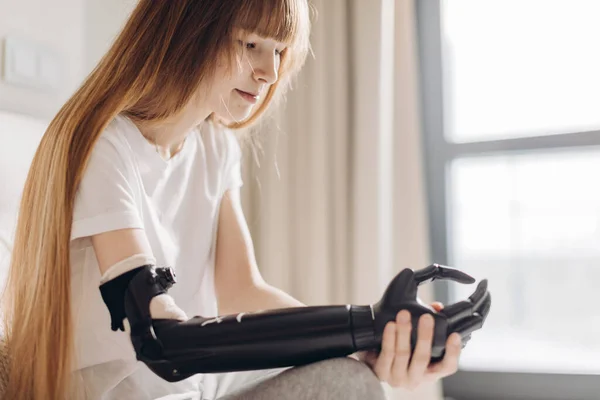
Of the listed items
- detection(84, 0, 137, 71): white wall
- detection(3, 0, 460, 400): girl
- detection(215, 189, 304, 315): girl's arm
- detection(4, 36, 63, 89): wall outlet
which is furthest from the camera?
detection(84, 0, 137, 71): white wall

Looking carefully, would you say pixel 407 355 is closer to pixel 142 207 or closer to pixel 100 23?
pixel 142 207

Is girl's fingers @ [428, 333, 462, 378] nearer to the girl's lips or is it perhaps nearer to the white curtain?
the girl's lips

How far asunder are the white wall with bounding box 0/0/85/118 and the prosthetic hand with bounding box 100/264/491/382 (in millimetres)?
962

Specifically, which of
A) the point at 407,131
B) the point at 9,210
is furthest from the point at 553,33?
the point at 9,210

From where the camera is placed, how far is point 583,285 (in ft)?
6.33

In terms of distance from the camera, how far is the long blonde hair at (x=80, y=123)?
34.7 inches

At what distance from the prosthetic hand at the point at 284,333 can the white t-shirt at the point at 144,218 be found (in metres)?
0.19

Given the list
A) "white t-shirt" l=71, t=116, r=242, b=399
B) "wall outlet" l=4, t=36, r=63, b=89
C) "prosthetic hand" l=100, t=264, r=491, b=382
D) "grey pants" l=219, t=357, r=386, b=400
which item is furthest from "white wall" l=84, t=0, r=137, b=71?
"grey pants" l=219, t=357, r=386, b=400

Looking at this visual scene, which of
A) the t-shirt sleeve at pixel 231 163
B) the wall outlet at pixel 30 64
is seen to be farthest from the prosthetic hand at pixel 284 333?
the wall outlet at pixel 30 64

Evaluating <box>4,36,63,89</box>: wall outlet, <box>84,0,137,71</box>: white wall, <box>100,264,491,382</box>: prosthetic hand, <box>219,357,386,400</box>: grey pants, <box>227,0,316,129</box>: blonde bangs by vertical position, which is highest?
<box>84,0,137,71</box>: white wall

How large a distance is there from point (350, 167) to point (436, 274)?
3.99ft

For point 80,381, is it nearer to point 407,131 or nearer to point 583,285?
point 407,131

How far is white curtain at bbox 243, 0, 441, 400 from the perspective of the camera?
1920mm

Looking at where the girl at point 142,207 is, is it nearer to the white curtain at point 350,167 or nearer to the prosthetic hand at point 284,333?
the prosthetic hand at point 284,333
